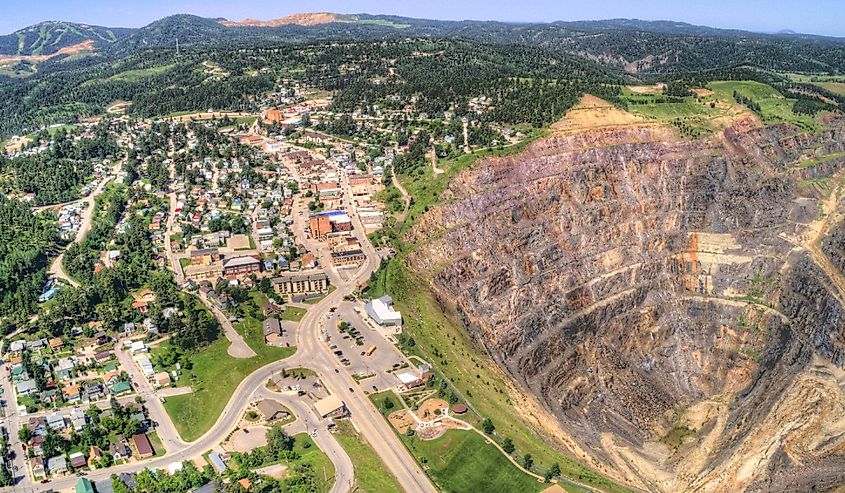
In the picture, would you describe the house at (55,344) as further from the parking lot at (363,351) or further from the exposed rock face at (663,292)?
the exposed rock face at (663,292)

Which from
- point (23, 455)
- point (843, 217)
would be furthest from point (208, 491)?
point (843, 217)

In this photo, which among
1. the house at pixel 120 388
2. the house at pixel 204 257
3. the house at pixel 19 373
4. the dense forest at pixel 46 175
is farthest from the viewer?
the dense forest at pixel 46 175

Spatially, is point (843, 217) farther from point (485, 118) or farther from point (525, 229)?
point (485, 118)

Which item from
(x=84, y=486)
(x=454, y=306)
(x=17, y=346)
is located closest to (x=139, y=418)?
(x=84, y=486)

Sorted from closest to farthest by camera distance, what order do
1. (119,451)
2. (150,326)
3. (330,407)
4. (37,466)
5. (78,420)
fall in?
(37,466) < (119,451) < (78,420) < (330,407) < (150,326)

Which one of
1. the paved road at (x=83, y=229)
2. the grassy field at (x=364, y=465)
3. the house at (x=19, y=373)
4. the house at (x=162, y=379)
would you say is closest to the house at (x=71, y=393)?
the house at (x=19, y=373)

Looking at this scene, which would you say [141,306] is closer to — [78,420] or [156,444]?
[78,420]
